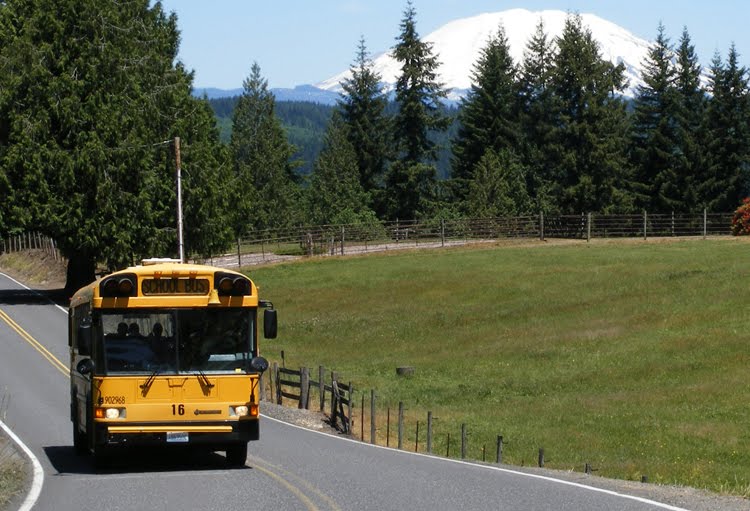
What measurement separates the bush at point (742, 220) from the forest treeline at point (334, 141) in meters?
24.8

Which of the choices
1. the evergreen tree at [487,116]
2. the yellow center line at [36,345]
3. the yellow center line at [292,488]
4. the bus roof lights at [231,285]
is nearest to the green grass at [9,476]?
the yellow center line at [292,488]

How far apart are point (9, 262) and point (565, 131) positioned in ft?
149

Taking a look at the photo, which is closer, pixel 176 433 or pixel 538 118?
pixel 176 433

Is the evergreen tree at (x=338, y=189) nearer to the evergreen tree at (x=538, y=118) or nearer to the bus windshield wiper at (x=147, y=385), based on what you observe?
the evergreen tree at (x=538, y=118)

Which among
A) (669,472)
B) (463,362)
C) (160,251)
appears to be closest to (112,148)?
(160,251)

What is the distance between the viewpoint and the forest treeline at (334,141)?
60.7 metres

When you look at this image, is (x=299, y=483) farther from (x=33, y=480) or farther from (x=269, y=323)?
(x=33, y=480)

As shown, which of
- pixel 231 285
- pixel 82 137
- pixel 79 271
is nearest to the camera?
pixel 231 285

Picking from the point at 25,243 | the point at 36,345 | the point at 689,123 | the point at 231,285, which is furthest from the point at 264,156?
the point at 231,285

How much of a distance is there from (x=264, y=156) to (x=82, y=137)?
6537cm

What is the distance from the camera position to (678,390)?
35.5 meters

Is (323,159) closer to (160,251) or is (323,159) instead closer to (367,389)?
(160,251)

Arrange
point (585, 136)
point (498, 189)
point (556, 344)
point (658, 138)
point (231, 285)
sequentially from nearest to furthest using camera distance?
point (231, 285) < point (556, 344) < point (498, 189) < point (585, 136) < point (658, 138)

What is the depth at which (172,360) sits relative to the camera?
1777cm
